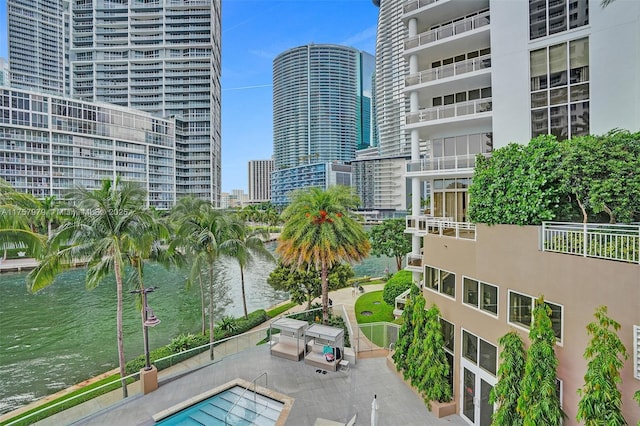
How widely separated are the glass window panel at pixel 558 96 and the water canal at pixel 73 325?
943 inches

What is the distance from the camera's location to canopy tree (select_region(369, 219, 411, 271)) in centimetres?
3722

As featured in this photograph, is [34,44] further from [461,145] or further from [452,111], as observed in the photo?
[461,145]

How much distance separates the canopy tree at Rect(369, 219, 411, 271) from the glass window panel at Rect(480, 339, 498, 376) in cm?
2753

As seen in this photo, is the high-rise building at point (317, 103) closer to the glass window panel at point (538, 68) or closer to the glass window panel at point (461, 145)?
the glass window panel at point (461, 145)

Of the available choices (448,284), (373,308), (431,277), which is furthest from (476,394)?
(373,308)

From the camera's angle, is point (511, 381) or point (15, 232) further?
point (15, 232)

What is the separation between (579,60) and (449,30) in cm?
605

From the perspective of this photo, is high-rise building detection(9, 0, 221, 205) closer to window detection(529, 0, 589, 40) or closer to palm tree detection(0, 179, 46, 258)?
palm tree detection(0, 179, 46, 258)

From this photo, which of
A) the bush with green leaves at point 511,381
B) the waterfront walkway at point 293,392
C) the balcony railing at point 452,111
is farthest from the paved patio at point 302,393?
the balcony railing at point 452,111

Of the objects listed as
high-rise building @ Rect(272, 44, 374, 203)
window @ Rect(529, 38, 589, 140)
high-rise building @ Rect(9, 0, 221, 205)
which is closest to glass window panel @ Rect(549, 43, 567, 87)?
window @ Rect(529, 38, 589, 140)

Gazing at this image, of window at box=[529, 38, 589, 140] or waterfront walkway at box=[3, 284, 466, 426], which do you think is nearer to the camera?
waterfront walkway at box=[3, 284, 466, 426]

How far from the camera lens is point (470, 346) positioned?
10180mm

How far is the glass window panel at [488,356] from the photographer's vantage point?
30.2 ft

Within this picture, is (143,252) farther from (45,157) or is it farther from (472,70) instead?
(45,157)
